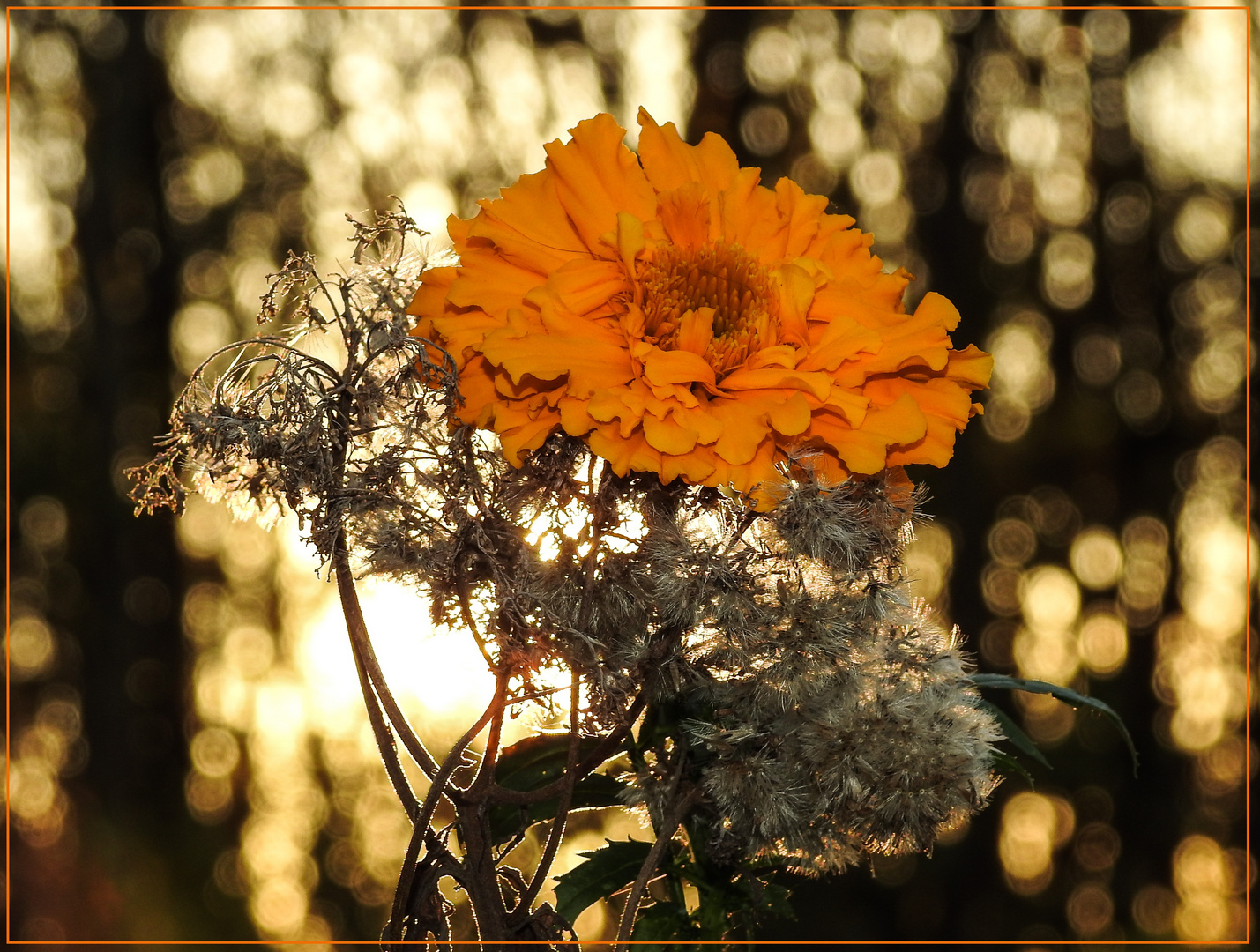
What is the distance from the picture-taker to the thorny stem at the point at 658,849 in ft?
2.15

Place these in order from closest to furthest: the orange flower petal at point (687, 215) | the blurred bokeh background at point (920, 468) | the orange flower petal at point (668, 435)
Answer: the orange flower petal at point (668, 435) → the orange flower petal at point (687, 215) → the blurred bokeh background at point (920, 468)

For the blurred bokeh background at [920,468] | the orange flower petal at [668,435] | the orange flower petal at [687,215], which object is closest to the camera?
the orange flower petal at [668,435]

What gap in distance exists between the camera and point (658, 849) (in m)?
0.66

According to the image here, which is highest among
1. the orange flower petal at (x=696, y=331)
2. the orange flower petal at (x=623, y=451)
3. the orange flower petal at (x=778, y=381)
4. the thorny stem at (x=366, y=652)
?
the orange flower petal at (x=696, y=331)

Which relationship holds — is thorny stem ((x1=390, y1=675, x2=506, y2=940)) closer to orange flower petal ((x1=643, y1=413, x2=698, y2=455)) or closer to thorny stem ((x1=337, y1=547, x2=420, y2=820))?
thorny stem ((x1=337, y1=547, x2=420, y2=820))

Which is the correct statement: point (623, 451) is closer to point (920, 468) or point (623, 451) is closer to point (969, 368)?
point (969, 368)

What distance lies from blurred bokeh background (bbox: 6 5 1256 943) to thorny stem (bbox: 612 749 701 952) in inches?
91.5

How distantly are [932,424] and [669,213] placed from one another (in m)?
0.21

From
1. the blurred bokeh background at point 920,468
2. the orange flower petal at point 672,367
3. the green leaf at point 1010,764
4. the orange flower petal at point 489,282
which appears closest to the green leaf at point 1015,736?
the green leaf at point 1010,764

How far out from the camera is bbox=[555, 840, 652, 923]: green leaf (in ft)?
Answer: 2.40

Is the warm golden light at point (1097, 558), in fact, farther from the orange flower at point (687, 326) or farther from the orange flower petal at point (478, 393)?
the orange flower petal at point (478, 393)

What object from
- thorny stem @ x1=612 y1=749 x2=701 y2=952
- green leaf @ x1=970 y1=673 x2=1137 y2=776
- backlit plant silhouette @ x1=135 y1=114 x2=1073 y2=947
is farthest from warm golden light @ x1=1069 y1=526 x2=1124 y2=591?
thorny stem @ x1=612 y1=749 x2=701 y2=952

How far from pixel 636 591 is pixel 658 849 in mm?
162

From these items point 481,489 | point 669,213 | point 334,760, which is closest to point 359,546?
point 481,489
